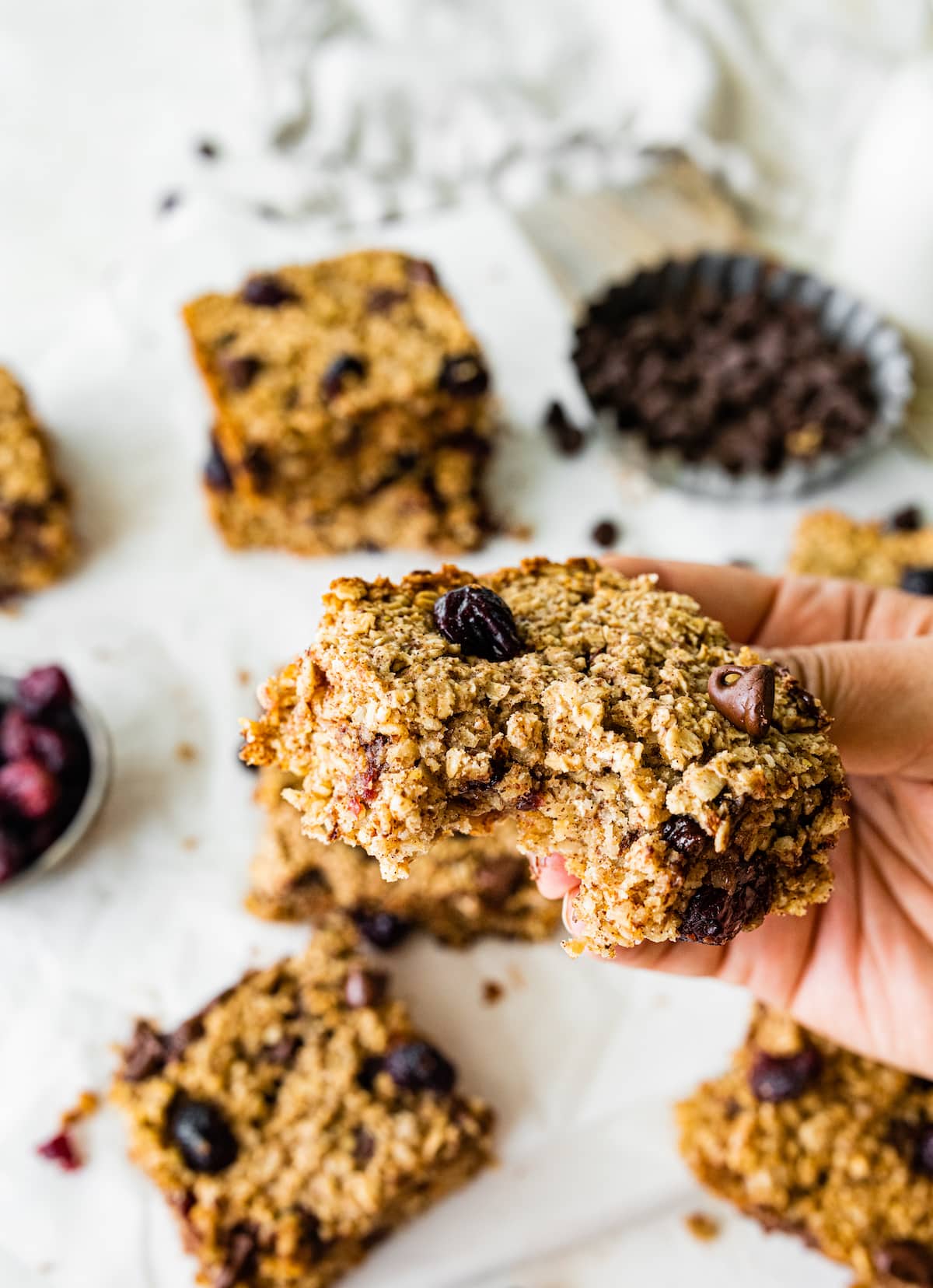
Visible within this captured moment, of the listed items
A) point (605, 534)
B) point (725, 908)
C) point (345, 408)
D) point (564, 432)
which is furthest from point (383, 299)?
point (725, 908)

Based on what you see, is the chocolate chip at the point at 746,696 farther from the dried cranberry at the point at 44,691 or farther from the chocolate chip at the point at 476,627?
→ the dried cranberry at the point at 44,691

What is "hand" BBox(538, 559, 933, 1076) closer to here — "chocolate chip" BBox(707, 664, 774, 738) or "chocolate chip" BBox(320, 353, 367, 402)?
"chocolate chip" BBox(707, 664, 774, 738)

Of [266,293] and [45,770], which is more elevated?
[266,293]

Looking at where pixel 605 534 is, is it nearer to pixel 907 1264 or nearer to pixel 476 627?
pixel 476 627

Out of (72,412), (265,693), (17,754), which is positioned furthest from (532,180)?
(265,693)

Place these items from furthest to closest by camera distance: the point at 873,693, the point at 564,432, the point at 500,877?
the point at 564,432
the point at 500,877
the point at 873,693

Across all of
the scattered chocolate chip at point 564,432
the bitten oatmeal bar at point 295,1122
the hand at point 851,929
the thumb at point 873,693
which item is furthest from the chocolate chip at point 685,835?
the scattered chocolate chip at point 564,432

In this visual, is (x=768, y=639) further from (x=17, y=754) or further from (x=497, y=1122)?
(x=17, y=754)
